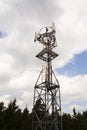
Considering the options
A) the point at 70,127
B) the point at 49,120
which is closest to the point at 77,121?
the point at 70,127

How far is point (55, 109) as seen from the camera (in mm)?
28984

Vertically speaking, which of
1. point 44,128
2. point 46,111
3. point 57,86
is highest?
point 57,86

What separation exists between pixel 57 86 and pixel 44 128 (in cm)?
551

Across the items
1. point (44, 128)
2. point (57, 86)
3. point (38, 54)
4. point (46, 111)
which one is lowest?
point (44, 128)

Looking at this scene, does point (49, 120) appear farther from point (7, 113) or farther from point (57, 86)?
point (7, 113)

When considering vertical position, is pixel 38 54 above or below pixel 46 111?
above

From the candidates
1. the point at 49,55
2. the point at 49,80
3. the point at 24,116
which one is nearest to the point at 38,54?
the point at 49,55

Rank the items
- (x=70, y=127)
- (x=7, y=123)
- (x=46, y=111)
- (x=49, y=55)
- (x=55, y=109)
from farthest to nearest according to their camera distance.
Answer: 1. (x=70, y=127)
2. (x=7, y=123)
3. (x=49, y=55)
4. (x=55, y=109)
5. (x=46, y=111)

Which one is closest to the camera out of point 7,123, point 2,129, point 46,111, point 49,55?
point 46,111

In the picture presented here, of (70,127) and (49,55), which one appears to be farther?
(70,127)

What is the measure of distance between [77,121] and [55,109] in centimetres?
2296

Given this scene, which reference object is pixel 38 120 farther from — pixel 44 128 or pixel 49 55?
pixel 49 55

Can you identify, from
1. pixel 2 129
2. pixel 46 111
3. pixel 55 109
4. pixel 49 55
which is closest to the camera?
pixel 46 111

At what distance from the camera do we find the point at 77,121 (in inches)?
1975
